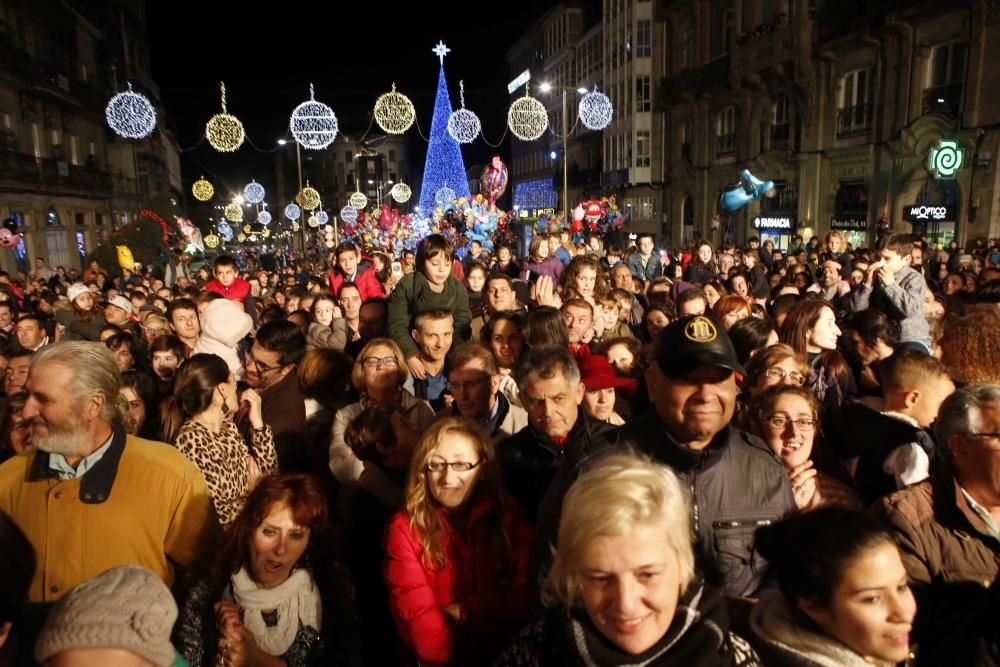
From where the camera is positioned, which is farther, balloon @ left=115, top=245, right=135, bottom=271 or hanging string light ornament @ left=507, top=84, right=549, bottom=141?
hanging string light ornament @ left=507, top=84, right=549, bottom=141

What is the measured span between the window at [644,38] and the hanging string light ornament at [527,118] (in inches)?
866

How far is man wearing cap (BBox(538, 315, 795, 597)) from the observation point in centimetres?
223

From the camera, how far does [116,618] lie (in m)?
1.55

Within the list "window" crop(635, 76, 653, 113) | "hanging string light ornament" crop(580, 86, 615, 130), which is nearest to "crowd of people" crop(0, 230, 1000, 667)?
"hanging string light ornament" crop(580, 86, 615, 130)

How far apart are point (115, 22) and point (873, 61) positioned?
146ft

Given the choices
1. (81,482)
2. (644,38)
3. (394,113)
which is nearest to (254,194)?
(394,113)

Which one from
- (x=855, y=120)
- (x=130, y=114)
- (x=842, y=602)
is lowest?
(x=842, y=602)

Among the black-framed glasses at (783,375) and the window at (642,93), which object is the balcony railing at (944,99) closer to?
the window at (642,93)

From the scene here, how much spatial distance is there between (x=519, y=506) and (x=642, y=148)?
37842 mm

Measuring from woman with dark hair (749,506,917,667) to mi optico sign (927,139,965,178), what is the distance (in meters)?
20.8

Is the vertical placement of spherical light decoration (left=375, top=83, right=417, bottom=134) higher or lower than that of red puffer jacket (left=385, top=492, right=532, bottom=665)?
higher

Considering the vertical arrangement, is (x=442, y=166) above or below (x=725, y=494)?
above

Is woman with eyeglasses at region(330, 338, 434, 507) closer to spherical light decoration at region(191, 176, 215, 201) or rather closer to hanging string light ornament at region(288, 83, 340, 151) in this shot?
hanging string light ornament at region(288, 83, 340, 151)

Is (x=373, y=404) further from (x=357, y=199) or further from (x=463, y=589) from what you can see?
(x=357, y=199)
